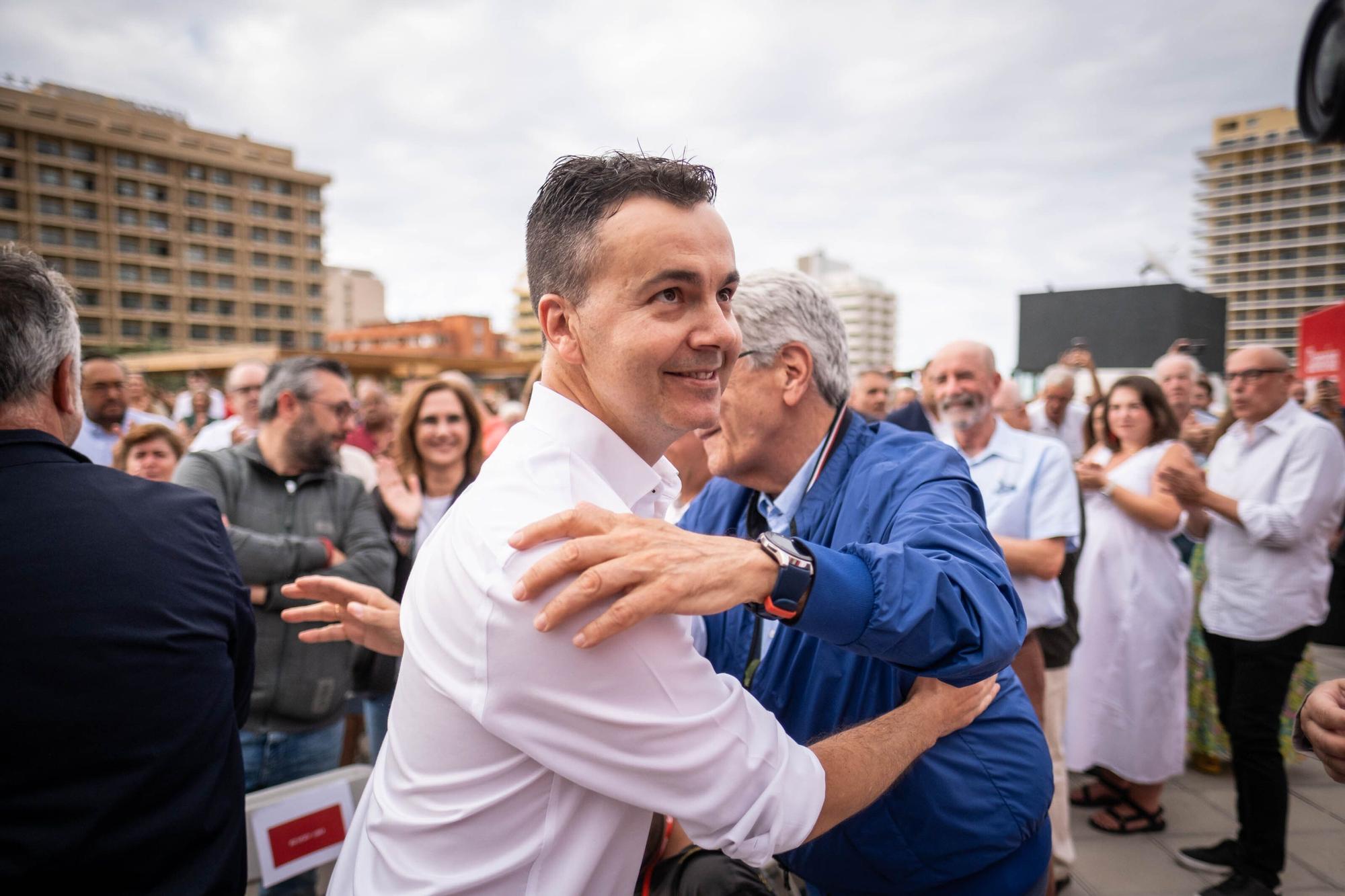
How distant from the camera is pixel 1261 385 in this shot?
386 cm

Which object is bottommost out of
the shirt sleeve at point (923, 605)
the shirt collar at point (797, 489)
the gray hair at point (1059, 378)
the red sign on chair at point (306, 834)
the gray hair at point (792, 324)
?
the red sign on chair at point (306, 834)

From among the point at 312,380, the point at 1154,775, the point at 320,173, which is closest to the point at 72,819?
the point at 312,380

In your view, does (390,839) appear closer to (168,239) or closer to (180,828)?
(180,828)

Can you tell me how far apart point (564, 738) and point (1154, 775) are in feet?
13.9

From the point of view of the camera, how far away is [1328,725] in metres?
1.43

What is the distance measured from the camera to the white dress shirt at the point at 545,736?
3.36 ft

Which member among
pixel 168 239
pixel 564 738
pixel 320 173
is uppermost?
pixel 320 173

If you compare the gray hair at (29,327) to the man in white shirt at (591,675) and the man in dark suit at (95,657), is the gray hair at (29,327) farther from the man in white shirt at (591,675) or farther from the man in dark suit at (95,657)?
the man in white shirt at (591,675)

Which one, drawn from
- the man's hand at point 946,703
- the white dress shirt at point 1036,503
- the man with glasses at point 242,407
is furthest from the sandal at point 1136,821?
the man with glasses at point 242,407

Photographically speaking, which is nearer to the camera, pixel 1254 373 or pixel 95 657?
pixel 95 657

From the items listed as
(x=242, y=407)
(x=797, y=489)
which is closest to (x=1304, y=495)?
(x=797, y=489)

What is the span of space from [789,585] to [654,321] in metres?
0.46

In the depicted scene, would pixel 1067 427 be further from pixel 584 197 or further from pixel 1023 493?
pixel 584 197

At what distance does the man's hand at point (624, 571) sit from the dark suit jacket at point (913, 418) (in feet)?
10.3
